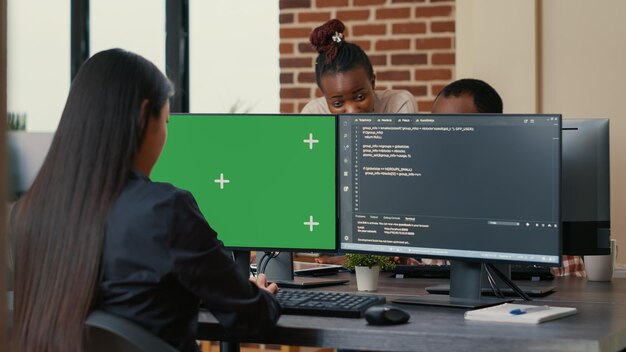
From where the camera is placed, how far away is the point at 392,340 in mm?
1588

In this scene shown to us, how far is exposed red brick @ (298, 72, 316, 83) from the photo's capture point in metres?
4.07

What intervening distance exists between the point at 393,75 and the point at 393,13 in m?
0.27

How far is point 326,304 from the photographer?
1.82m

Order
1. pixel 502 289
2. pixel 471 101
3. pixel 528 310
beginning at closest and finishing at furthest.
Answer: pixel 528 310
pixel 502 289
pixel 471 101

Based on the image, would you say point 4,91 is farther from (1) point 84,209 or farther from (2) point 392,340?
(2) point 392,340

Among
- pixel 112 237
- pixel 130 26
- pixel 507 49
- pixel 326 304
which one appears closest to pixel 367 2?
pixel 507 49

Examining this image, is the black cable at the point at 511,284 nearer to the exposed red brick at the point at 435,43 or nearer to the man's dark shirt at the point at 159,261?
the man's dark shirt at the point at 159,261

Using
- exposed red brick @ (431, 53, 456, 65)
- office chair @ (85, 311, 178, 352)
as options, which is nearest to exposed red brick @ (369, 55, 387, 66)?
exposed red brick @ (431, 53, 456, 65)

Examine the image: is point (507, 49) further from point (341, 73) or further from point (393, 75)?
point (393, 75)

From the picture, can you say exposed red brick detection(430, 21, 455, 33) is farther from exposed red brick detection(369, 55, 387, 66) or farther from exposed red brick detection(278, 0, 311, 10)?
exposed red brick detection(278, 0, 311, 10)

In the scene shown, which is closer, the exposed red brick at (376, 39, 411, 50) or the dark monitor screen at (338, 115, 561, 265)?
the dark monitor screen at (338, 115, 561, 265)

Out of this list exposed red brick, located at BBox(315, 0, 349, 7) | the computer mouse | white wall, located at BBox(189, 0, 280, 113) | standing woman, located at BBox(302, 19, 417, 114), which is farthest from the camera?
white wall, located at BBox(189, 0, 280, 113)

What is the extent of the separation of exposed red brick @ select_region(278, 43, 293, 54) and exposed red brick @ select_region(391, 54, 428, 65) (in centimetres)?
48

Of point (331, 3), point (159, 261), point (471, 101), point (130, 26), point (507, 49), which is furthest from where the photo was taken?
point (130, 26)
